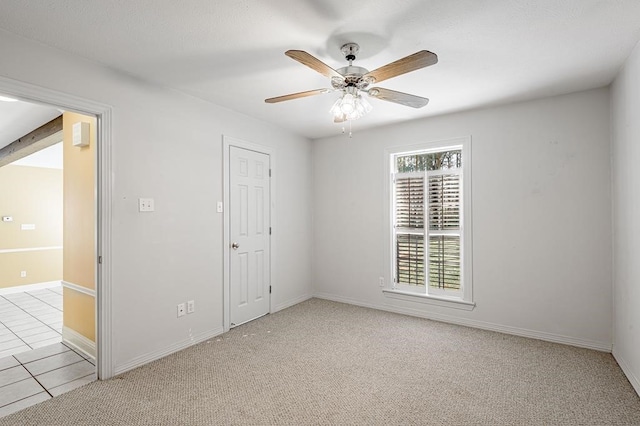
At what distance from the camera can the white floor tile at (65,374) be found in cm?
248

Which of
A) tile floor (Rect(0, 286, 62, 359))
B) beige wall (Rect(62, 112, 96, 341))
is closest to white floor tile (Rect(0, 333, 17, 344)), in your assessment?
tile floor (Rect(0, 286, 62, 359))

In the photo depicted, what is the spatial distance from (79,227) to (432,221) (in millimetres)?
3777

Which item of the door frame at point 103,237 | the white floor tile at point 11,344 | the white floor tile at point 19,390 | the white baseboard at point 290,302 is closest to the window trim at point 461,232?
the white baseboard at point 290,302

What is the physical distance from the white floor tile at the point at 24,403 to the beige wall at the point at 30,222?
4831 mm

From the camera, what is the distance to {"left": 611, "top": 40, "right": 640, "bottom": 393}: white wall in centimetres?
228

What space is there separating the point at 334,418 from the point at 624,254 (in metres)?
2.57

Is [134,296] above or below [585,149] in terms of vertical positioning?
below

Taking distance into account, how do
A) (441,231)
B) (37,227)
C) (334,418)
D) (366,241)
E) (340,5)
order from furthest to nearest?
(37,227)
(366,241)
(441,231)
(334,418)
(340,5)

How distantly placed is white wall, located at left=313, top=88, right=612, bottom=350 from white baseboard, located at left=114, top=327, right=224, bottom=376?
7.34 feet

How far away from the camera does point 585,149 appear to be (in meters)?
3.02

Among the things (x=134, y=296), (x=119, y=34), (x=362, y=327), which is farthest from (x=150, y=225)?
(x=362, y=327)

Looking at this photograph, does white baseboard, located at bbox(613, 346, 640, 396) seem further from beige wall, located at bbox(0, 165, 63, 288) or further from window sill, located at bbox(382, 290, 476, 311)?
beige wall, located at bbox(0, 165, 63, 288)

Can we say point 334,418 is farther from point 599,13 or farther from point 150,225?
point 599,13

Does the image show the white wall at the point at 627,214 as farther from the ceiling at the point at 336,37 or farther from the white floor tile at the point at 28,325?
the white floor tile at the point at 28,325
